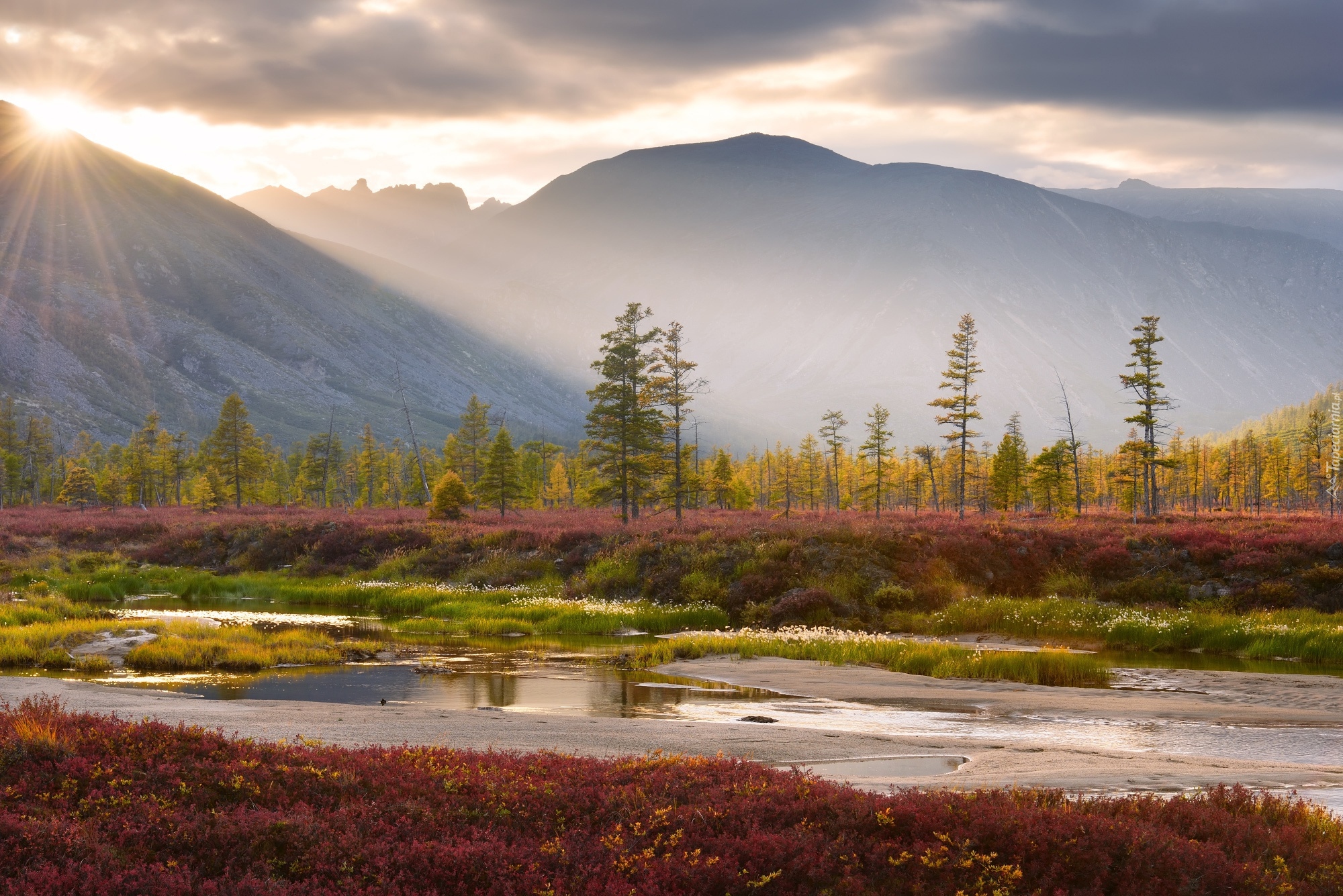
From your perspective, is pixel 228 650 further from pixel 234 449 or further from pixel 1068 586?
pixel 234 449

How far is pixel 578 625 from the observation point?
34219 mm

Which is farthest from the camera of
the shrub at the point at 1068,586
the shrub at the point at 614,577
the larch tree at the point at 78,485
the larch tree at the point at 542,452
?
the larch tree at the point at 542,452

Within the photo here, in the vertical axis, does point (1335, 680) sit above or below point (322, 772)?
below

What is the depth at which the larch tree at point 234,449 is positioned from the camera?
314ft

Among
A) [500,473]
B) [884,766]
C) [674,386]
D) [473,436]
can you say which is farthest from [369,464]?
[884,766]

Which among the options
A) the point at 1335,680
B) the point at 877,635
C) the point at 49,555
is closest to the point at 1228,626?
the point at 1335,680

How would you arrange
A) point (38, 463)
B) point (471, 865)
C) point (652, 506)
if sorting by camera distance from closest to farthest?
1. point (471, 865)
2. point (652, 506)
3. point (38, 463)

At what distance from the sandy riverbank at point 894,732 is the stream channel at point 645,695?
52 cm

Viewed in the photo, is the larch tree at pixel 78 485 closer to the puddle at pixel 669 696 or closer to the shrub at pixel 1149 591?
the puddle at pixel 669 696

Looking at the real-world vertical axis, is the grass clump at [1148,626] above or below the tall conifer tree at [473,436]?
below

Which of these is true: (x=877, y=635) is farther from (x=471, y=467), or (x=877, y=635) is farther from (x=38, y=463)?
(x=38, y=463)

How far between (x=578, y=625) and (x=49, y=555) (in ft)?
110

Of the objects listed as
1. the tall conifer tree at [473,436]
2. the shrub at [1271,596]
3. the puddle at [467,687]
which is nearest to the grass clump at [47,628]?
the puddle at [467,687]

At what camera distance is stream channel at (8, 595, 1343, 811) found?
50.5ft
